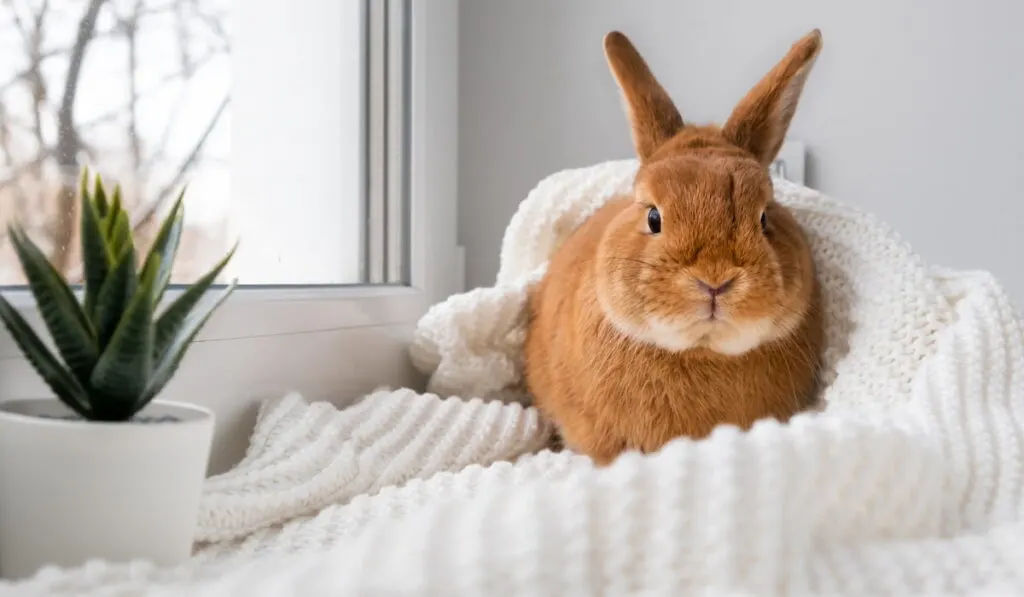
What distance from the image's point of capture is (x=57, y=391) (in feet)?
1.63

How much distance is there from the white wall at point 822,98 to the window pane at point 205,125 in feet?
1.01

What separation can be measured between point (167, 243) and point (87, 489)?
0.18 metres

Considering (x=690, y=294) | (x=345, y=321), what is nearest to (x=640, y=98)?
(x=690, y=294)

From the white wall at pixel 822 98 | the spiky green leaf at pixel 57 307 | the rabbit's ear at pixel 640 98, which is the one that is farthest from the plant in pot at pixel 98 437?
the white wall at pixel 822 98

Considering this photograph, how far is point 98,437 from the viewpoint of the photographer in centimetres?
45

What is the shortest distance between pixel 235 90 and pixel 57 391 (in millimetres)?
549

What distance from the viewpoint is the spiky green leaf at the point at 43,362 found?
49cm

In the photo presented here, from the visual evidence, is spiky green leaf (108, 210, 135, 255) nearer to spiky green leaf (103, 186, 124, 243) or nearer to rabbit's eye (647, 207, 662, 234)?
spiky green leaf (103, 186, 124, 243)

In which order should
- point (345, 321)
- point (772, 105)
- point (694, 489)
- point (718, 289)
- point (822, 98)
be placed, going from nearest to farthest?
point (694, 489), point (718, 289), point (772, 105), point (345, 321), point (822, 98)

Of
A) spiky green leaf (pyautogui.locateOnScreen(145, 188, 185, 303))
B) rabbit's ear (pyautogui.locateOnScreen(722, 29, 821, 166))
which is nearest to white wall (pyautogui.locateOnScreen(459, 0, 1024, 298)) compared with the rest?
rabbit's ear (pyautogui.locateOnScreen(722, 29, 821, 166))

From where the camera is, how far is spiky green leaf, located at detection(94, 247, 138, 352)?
50 cm

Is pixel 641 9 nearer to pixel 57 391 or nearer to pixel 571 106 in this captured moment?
pixel 571 106

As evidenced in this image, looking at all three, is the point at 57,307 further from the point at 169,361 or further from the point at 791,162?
the point at 791,162

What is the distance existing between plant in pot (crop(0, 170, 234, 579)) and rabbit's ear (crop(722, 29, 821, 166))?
603mm
